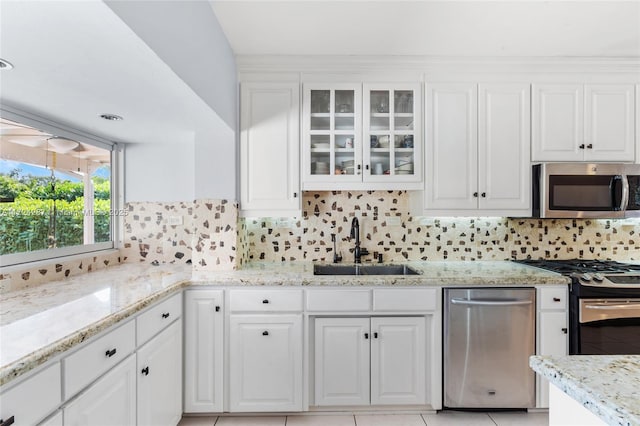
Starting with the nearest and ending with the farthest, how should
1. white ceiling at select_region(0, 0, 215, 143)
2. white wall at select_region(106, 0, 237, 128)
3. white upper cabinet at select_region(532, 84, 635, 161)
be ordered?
white ceiling at select_region(0, 0, 215, 143) < white wall at select_region(106, 0, 237, 128) < white upper cabinet at select_region(532, 84, 635, 161)

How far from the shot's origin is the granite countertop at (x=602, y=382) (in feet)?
2.10

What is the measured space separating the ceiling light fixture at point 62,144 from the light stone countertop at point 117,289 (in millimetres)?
822

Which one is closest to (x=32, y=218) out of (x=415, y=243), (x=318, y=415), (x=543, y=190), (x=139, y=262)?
(x=139, y=262)

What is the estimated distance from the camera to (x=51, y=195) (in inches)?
82.0

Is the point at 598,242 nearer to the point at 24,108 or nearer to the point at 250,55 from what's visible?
the point at 250,55

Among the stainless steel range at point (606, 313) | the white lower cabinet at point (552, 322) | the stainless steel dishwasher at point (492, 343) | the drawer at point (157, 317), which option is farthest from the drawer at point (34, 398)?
the stainless steel range at point (606, 313)

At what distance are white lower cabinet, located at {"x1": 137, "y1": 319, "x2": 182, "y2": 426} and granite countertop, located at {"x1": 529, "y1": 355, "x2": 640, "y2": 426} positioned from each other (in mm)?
1609

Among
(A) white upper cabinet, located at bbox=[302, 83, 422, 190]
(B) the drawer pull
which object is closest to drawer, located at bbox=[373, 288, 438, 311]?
(A) white upper cabinet, located at bbox=[302, 83, 422, 190]

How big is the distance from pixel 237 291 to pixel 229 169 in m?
0.82

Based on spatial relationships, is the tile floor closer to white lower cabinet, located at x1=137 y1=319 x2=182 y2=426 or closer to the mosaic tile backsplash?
white lower cabinet, located at x1=137 y1=319 x2=182 y2=426

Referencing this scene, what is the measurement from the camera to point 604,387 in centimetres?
72

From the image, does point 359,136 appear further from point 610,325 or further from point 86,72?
point 610,325

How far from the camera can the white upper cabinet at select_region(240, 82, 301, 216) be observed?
2387mm

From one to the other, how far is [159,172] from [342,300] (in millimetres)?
1768
